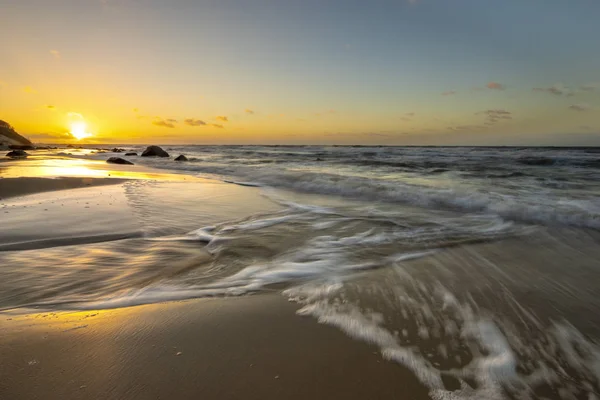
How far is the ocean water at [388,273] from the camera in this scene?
186cm

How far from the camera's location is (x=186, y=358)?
175cm

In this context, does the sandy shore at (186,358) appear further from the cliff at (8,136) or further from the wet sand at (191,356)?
the cliff at (8,136)

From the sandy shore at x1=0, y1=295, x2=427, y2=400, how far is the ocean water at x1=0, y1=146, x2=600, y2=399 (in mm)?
193

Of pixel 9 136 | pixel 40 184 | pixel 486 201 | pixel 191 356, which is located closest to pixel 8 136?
pixel 9 136

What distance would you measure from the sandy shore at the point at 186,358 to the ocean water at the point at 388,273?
0.63 feet

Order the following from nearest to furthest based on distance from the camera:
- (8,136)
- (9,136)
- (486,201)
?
(486,201), (8,136), (9,136)

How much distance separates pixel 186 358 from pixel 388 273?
1.99m

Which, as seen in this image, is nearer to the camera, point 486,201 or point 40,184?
point 486,201

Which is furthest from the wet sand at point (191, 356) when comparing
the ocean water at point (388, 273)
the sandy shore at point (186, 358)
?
the ocean water at point (388, 273)

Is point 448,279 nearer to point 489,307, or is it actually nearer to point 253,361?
point 489,307

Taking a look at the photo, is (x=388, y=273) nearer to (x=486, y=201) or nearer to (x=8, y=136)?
(x=486, y=201)

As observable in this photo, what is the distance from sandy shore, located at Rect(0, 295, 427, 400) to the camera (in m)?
1.52

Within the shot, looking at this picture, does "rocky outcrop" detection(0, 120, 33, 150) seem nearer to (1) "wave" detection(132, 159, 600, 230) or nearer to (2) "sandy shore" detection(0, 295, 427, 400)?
(1) "wave" detection(132, 159, 600, 230)

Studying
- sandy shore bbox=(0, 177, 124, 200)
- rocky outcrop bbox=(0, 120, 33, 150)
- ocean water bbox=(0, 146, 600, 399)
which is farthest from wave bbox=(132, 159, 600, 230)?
rocky outcrop bbox=(0, 120, 33, 150)
